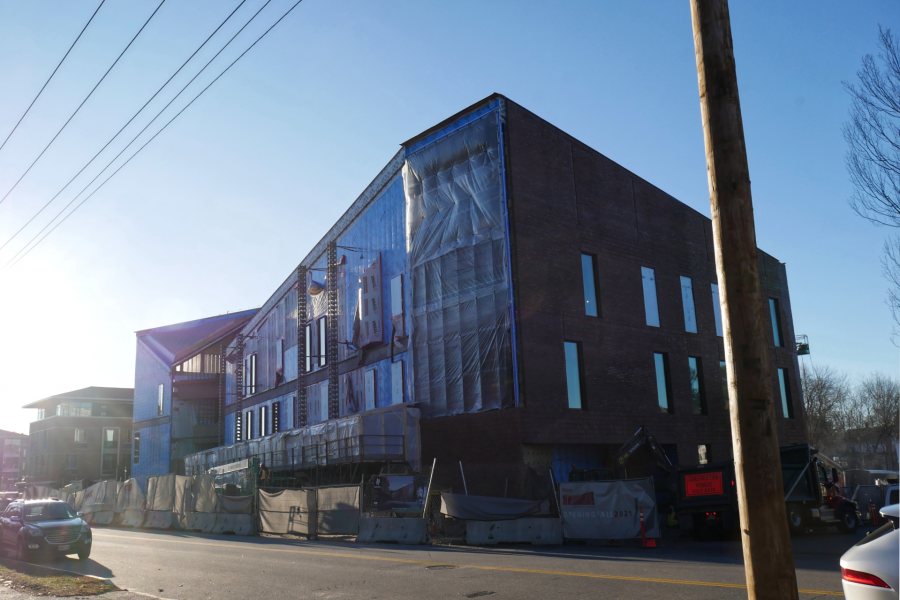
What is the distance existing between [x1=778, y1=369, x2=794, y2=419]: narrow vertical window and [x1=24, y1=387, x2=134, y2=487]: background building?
3094 inches

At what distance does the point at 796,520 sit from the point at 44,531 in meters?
21.2

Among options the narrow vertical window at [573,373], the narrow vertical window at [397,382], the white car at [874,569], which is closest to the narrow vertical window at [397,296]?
the narrow vertical window at [397,382]

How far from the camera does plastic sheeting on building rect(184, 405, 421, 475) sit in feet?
107

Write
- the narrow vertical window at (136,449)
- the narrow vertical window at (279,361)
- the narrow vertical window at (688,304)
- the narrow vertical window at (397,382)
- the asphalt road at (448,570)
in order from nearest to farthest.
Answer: the asphalt road at (448,570) → the narrow vertical window at (397,382) → the narrow vertical window at (688,304) → the narrow vertical window at (279,361) → the narrow vertical window at (136,449)

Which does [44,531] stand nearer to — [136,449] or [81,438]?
[136,449]

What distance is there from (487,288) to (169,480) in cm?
1791

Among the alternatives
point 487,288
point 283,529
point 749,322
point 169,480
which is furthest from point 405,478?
point 749,322

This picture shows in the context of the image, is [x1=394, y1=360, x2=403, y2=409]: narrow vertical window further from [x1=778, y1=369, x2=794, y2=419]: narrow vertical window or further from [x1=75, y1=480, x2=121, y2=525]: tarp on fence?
[x1=778, y1=369, x2=794, y2=419]: narrow vertical window

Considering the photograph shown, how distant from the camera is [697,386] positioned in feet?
123

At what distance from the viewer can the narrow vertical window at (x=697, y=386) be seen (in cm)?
3716

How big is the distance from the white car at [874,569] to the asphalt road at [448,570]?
5397 mm

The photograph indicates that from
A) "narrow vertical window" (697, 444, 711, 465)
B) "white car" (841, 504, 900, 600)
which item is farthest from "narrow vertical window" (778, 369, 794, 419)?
"white car" (841, 504, 900, 600)

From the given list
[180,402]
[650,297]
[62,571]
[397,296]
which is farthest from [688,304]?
[180,402]

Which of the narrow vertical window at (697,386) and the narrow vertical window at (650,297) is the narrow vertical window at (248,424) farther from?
the narrow vertical window at (697,386)
